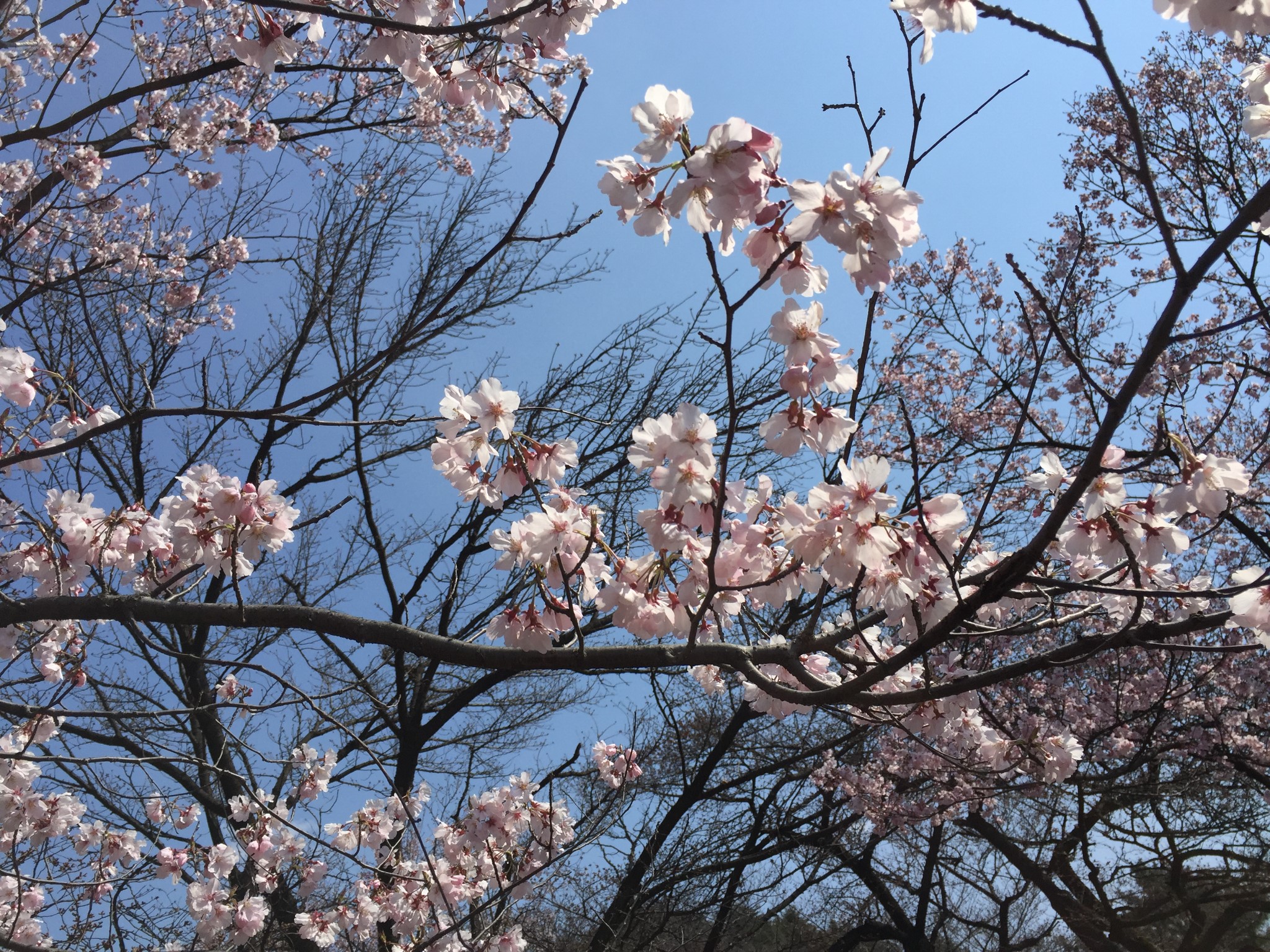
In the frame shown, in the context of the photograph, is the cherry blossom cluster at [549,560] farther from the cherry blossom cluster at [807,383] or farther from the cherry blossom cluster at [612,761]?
the cherry blossom cluster at [612,761]

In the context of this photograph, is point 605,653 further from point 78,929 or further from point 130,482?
point 130,482

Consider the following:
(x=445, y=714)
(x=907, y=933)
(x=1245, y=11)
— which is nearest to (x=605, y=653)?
(x=1245, y=11)

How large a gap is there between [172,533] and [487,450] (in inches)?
40.1

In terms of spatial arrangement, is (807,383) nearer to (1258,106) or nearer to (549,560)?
(549,560)

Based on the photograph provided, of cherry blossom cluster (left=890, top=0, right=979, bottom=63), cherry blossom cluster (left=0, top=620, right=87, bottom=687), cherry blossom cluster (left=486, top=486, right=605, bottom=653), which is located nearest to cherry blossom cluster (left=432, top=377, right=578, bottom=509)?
cherry blossom cluster (left=486, top=486, right=605, bottom=653)

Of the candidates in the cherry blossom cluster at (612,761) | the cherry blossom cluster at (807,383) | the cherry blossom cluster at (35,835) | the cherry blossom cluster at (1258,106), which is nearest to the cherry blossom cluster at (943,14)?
the cherry blossom cluster at (807,383)

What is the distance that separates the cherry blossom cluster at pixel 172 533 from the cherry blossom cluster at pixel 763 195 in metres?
1.47

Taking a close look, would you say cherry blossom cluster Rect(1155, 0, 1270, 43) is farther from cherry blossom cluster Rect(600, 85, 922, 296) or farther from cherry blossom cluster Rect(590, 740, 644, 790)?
cherry blossom cluster Rect(590, 740, 644, 790)

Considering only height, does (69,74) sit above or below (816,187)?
above

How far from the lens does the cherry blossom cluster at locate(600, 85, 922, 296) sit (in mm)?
1460

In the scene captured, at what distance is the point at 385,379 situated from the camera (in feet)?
23.3

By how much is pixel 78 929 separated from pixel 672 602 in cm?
471

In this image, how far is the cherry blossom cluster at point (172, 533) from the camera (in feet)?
7.69

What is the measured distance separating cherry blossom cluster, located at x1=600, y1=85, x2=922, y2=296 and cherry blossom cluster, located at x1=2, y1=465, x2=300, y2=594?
1.47 metres
